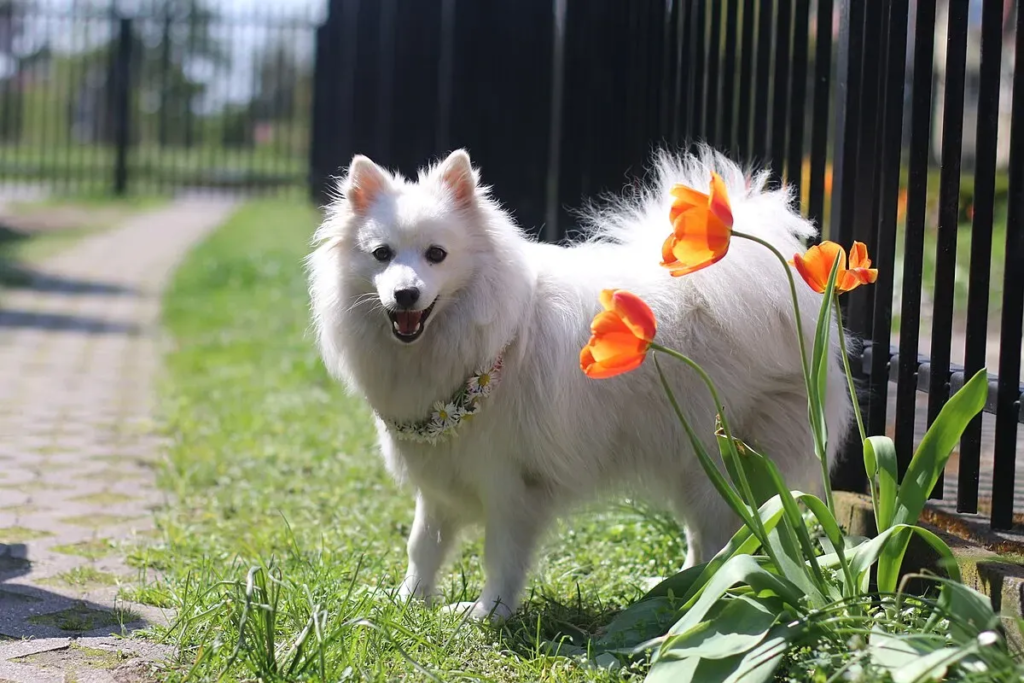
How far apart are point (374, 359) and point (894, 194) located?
1744mm

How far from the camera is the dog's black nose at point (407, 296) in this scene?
335cm

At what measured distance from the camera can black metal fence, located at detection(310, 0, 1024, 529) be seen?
322cm

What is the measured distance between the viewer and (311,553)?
4219 millimetres

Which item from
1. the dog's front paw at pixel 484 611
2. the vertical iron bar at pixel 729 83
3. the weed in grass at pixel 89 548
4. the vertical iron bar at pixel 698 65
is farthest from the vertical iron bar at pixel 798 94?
the weed in grass at pixel 89 548

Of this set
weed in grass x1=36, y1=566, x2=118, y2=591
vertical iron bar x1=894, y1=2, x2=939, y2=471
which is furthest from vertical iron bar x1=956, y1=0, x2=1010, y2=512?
weed in grass x1=36, y1=566, x2=118, y2=591

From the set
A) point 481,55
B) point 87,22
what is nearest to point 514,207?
point 481,55

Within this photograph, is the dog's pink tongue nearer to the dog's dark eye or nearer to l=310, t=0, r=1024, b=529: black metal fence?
the dog's dark eye

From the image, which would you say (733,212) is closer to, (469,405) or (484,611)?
(469,405)

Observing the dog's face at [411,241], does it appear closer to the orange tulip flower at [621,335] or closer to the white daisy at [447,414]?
the white daisy at [447,414]

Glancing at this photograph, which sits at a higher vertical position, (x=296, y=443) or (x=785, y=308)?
(x=785, y=308)

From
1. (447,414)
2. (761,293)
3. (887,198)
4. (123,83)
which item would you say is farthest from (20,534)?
(123,83)

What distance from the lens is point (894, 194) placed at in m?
3.68

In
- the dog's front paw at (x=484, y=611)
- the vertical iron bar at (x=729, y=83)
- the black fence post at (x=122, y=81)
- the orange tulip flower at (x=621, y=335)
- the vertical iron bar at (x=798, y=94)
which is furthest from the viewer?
the black fence post at (x=122, y=81)

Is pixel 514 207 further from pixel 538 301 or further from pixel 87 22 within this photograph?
pixel 87 22
